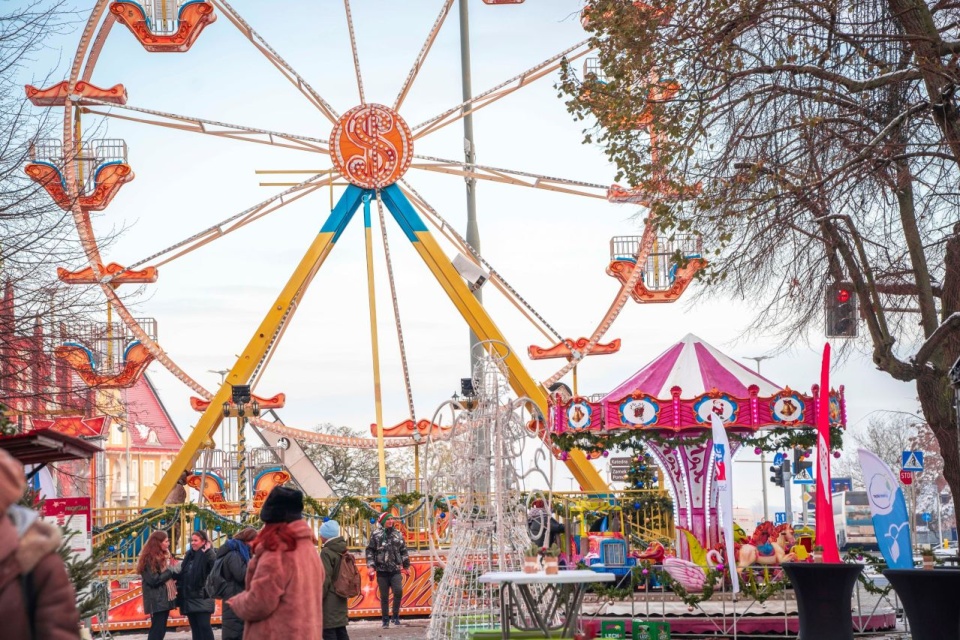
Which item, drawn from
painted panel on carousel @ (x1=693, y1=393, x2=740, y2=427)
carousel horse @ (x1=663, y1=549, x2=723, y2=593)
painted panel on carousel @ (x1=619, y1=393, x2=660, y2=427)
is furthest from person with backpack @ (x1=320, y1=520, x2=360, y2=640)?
painted panel on carousel @ (x1=693, y1=393, x2=740, y2=427)

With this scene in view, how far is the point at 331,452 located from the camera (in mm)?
56656

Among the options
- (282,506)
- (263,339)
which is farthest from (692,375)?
(282,506)

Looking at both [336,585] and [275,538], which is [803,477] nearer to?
[336,585]

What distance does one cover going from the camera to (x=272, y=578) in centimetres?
760

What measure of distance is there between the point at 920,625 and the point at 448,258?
53.2 ft

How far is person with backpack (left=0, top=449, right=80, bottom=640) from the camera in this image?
3744 millimetres

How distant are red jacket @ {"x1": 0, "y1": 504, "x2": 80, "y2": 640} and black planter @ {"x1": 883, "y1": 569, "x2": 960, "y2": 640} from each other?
8683 mm

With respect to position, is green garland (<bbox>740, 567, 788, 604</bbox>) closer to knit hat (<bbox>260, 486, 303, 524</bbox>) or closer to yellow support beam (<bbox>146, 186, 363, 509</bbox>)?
knit hat (<bbox>260, 486, 303, 524</bbox>)

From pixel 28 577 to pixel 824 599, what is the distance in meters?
9.29

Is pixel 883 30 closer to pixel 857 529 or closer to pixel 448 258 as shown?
pixel 448 258

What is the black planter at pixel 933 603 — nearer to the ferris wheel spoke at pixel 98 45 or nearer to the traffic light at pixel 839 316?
the traffic light at pixel 839 316

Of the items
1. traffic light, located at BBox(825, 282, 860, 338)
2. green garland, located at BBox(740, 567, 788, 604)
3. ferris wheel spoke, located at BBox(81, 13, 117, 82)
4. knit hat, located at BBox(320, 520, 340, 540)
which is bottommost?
green garland, located at BBox(740, 567, 788, 604)

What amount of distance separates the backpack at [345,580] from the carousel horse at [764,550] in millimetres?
7055

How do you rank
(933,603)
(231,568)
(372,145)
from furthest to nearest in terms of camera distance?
(372,145) → (231,568) → (933,603)
